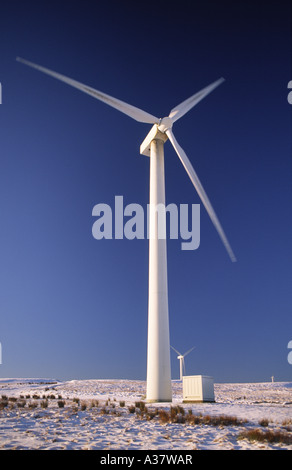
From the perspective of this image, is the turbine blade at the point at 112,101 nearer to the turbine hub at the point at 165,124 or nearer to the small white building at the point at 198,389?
the turbine hub at the point at 165,124

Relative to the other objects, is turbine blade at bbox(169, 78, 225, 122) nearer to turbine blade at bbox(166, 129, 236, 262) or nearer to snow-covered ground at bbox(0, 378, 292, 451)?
turbine blade at bbox(166, 129, 236, 262)

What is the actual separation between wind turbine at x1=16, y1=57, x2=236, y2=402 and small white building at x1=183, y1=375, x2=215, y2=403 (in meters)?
1.55

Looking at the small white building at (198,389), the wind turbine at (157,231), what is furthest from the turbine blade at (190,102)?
the small white building at (198,389)

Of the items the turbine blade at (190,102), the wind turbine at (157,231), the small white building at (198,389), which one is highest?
the turbine blade at (190,102)

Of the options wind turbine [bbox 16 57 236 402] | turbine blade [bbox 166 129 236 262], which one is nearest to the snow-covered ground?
wind turbine [bbox 16 57 236 402]

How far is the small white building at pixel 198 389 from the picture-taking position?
69.7 ft

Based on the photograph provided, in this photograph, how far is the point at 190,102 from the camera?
95.3 ft

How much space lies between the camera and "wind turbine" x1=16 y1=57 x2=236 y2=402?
21016 millimetres

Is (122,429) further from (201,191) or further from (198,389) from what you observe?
(201,191)

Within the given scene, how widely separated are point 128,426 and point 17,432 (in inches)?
155

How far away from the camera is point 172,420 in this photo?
14539 mm
